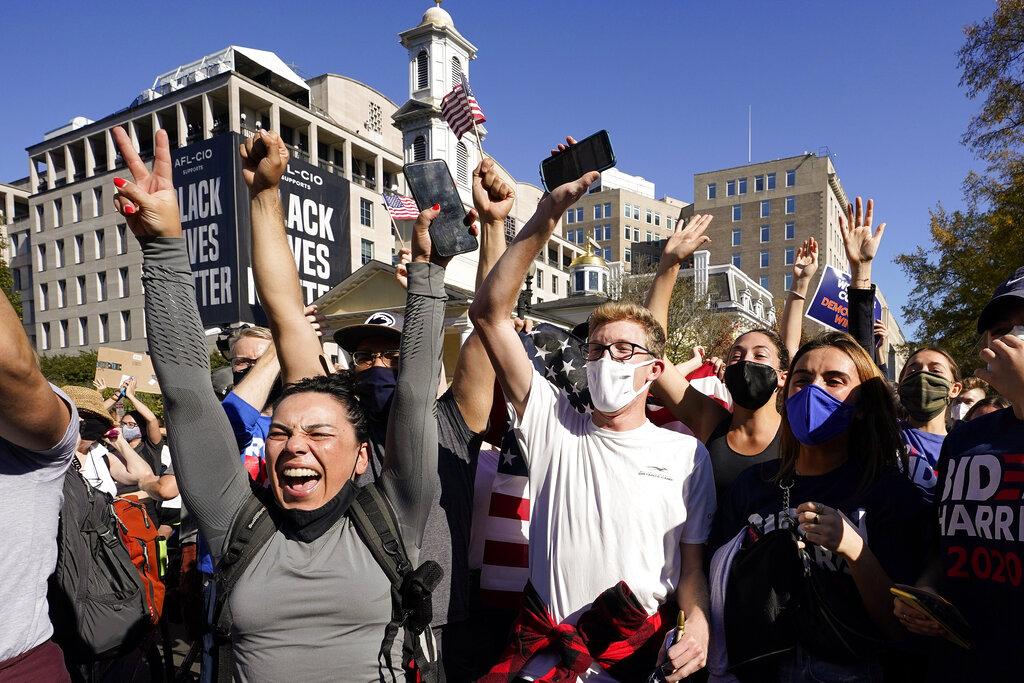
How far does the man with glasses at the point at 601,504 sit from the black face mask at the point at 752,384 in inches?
29.1

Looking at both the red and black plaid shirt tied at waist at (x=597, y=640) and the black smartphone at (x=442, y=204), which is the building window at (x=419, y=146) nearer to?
the black smartphone at (x=442, y=204)

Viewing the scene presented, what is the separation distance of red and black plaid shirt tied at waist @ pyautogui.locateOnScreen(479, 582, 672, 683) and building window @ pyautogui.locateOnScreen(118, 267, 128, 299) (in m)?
61.5

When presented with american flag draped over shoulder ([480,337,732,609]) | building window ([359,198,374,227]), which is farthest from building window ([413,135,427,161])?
american flag draped over shoulder ([480,337,732,609])

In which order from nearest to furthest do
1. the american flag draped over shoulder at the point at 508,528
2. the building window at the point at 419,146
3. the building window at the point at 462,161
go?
the american flag draped over shoulder at the point at 508,528 → the building window at the point at 462,161 → the building window at the point at 419,146

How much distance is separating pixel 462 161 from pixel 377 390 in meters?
44.3

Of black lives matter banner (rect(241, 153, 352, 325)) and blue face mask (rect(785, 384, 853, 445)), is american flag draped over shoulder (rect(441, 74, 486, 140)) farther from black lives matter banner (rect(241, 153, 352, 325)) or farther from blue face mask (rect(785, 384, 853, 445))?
black lives matter banner (rect(241, 153, 352, 325))

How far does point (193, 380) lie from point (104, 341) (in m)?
63.3

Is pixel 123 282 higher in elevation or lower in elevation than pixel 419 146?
lower

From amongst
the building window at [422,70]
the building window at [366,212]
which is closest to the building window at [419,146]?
the building window at [422,70]

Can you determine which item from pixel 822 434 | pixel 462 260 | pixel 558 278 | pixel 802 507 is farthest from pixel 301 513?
pixel 558 278

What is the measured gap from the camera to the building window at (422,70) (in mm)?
46406

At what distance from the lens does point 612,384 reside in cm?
270

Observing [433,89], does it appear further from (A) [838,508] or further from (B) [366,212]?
(A) [838,508]

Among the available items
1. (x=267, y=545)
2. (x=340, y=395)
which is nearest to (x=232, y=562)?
(x=267, y=545)
